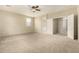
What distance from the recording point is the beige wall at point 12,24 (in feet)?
18.8

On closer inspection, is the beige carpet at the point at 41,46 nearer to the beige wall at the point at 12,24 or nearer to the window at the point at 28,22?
the beige wall at the point at 12,24

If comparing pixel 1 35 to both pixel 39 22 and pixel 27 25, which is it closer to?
pixel 27 25

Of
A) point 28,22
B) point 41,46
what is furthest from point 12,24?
Result: point 41,46

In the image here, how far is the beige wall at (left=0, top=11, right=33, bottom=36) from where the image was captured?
5745 mm

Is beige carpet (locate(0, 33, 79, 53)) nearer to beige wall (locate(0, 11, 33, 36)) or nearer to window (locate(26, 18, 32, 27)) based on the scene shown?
beige wall (locate(0, 11, 33, 36))

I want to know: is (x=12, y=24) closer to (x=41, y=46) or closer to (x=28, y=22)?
(x=28, y=22)

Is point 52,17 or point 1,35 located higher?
point 52,17

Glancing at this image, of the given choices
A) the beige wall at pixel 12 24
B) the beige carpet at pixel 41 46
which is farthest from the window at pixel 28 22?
the beige carpet at pixel 41 46

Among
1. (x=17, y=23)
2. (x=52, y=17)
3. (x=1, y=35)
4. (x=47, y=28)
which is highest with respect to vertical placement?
(x=52, y=17)

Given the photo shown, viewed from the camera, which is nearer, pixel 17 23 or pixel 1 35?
pixel 1 35

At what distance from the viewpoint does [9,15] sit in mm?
6219
